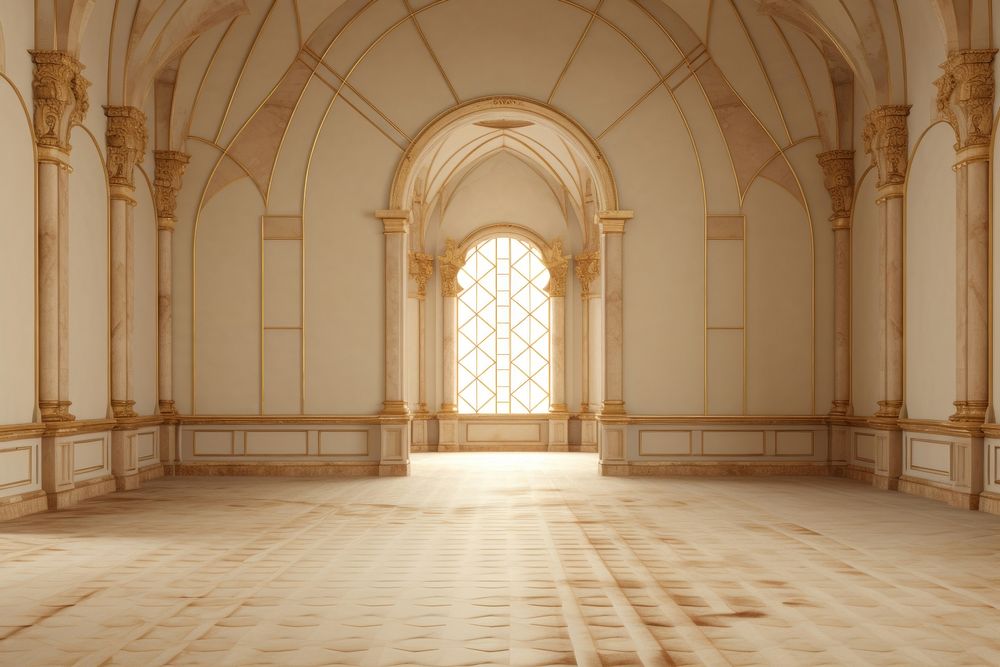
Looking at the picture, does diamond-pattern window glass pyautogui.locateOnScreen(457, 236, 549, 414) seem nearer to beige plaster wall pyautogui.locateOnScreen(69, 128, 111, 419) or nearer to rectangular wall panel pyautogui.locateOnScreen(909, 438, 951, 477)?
beige plaster wall pyautogui.locateOnScreen(69, 128, 111, 419)

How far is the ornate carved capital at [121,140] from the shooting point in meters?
11.9

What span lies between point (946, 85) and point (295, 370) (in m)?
8.67

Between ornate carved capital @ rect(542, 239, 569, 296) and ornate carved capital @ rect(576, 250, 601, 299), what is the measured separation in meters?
0.28

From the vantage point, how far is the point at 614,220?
550 inches

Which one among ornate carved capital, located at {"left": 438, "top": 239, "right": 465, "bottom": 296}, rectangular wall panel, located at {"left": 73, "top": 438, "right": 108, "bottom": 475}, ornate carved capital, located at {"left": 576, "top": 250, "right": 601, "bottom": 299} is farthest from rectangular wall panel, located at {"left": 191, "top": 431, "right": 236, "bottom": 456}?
ornate carved capital, located at {"left": 576, "top": 250, "right": 601, "bottom": 299}

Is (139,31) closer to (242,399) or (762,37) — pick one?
(242,399)

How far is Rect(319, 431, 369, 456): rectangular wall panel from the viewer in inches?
544

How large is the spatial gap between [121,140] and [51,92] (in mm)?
1948

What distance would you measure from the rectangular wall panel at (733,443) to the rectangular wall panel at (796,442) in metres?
0.24

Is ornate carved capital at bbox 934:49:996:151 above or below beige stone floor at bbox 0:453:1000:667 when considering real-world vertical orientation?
above

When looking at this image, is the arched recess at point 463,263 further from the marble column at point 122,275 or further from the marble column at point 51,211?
the marble column at point 51,211

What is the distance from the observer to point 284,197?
45.9ft

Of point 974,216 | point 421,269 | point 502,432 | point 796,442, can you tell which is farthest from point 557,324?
point 974,216

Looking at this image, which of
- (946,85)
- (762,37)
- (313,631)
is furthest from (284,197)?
(313,631)
